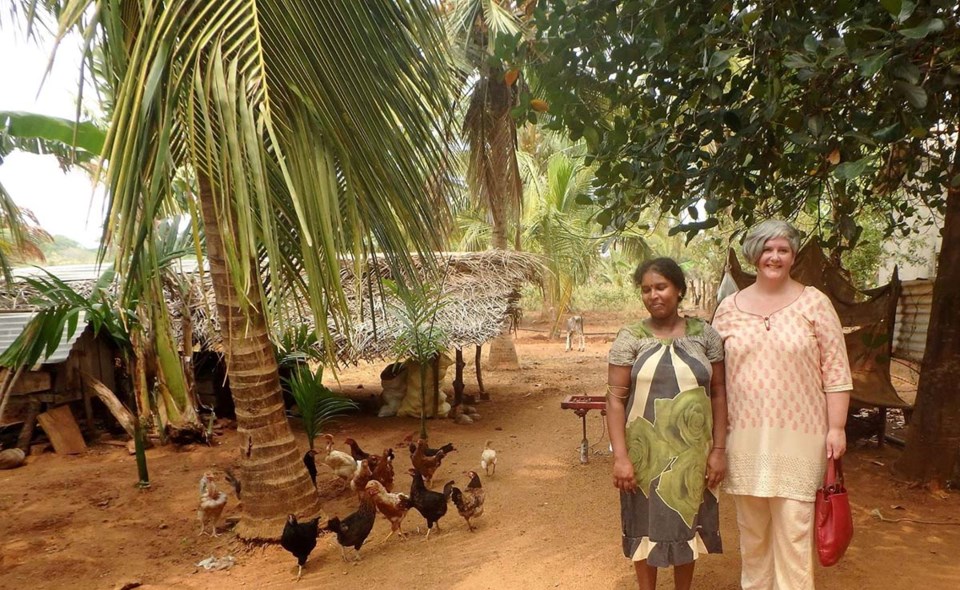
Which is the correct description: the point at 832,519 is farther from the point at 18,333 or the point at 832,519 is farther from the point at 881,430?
the point at 18,333

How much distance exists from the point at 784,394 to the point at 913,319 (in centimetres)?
393

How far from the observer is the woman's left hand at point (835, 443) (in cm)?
218

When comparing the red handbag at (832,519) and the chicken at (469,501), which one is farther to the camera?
the chicken at (469,501)

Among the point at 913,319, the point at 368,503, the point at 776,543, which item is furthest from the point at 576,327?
the point at 776,543

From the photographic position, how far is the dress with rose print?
89.5 inches

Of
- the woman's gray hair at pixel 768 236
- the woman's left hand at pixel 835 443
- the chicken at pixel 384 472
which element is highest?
the woman's gray hair at pixel 768 236

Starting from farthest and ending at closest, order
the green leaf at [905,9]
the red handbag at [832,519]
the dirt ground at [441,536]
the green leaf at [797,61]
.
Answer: the dirt ground at [441,536] → the green leaf at [797,61] → the red handbag at [832,519] → the green leaf at [905,9]

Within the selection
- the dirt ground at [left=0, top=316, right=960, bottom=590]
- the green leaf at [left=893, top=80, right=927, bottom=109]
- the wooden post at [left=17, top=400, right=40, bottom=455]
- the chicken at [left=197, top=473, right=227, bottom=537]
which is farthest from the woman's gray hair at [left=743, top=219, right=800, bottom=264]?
the wooden post at [left=17, top=400, right=40, bottom=455]

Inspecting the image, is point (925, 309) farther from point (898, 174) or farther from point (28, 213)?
point (28, 213)

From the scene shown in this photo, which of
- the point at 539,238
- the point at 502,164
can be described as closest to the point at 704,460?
the point at 502,164

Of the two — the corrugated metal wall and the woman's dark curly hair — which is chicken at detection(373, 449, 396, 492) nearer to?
the woman's dark curly hair

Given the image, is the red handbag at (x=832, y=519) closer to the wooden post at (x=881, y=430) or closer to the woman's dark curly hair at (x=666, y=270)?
the woman's dark curly hair at (x=666, y=270)

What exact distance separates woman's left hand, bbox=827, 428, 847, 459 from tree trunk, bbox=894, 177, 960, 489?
9.04ft

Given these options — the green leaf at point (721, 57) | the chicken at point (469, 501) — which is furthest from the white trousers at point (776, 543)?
the chicken at point (469, 501)
